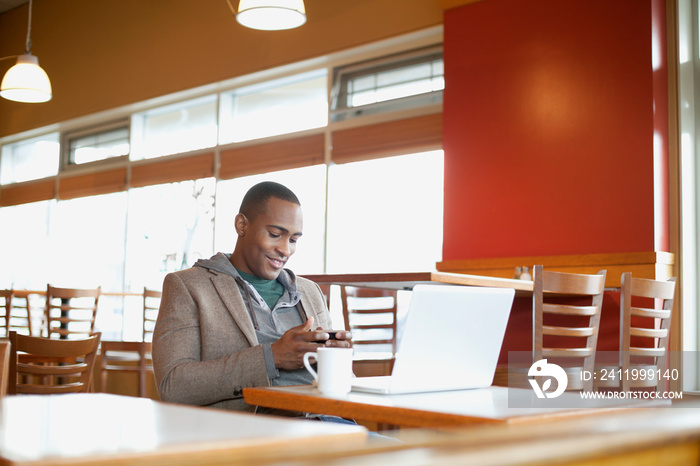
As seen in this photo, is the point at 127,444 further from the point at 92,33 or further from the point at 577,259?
the point at 92,33

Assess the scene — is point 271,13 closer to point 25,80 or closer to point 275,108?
point 25,80

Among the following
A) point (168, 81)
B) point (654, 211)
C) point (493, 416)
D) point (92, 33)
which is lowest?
point (493, 416)

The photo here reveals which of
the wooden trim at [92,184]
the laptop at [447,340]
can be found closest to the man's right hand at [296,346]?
the laptop at [447,340]

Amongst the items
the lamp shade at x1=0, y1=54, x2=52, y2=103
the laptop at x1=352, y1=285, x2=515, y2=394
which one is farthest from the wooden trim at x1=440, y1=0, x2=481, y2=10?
the laptop at x1=352, y1=285, x2=515, y2=394

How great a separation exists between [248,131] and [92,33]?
2.39 metres

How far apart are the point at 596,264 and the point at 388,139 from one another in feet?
6.21

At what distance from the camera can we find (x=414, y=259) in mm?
5328

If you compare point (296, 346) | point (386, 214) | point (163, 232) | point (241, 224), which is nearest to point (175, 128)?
point (163, 232)

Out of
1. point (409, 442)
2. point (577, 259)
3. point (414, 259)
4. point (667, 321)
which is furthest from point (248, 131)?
point (409, 442)

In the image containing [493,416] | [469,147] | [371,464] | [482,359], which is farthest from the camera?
[469,147]

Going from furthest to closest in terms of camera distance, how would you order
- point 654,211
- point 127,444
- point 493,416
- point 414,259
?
1. point 414,259
2. point 654,211
3. point 493,416
4. point 127,444

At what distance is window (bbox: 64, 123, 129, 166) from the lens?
746cm

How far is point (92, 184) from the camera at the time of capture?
7.62m

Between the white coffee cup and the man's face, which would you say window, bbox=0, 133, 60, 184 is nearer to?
the man's face
